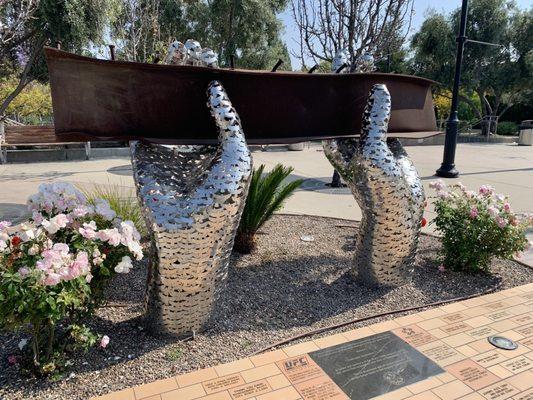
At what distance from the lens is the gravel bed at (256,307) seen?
2.35 metres

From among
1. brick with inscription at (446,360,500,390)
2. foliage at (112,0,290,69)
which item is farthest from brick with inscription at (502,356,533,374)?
foliage at (112,0,290,69)

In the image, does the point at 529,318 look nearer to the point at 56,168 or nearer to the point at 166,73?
the point at 166,73

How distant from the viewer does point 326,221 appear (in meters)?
6.19

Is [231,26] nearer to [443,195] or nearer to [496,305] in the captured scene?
[443,195]

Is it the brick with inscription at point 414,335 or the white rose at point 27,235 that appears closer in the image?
the white rose at point 27,235

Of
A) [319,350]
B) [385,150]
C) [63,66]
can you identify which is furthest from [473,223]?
[63,66]

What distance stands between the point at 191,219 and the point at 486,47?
84.7 feet

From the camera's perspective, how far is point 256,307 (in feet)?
10.9

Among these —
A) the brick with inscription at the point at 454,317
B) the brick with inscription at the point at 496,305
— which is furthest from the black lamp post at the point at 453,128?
the brick with inscription at the point at 454,317

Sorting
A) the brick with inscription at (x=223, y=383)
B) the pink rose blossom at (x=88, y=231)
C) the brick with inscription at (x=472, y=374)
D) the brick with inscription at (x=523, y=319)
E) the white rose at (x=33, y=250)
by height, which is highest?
the pink rose blossom at (x=88, y=231)

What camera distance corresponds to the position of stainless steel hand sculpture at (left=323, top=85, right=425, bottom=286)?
128 inches

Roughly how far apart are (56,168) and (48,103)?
1019cm

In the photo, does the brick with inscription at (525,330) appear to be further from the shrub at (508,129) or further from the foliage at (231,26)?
the shrub at (508,129)

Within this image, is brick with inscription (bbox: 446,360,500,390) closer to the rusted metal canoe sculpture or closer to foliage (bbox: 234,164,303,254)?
the rusted metal canoe sculpture
